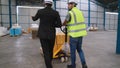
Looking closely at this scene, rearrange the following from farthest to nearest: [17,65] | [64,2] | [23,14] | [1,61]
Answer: [64,2] → [23,14] → [1,61] → [17,65]

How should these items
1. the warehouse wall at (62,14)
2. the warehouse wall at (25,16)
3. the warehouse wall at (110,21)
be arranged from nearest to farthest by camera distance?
the warehouse wall at (62,14) < the warehouse wall at (25,16) < the warehouse wall at (110,21)

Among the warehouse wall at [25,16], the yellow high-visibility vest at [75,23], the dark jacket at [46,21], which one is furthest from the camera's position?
the warehouse wall at [25,16]

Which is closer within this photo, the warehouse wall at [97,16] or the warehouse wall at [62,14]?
the warehouse wall at [62,14]

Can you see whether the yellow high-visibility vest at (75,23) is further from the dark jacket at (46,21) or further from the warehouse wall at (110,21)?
the warehouse wall at (110,21)

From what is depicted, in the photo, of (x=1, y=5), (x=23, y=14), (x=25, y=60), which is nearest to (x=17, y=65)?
(x=25, y=60)

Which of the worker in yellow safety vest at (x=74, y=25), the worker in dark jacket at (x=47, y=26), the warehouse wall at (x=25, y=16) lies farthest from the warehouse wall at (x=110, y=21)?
the worker in dark jacket at (x=47, y=26)

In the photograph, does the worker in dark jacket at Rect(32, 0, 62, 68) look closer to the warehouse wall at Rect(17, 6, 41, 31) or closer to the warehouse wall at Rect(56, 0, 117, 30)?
the warehouse wall at Rect(17, 6, 41, 31)

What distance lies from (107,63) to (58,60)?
156 centimetres

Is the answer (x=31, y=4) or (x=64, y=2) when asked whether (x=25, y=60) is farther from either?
(x=64, y=2)

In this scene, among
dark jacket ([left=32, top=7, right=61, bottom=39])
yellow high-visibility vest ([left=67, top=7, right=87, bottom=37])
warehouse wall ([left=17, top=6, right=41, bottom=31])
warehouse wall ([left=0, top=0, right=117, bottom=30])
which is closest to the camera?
dark jacket ([left=32, top=7, right=61, bottom=39])

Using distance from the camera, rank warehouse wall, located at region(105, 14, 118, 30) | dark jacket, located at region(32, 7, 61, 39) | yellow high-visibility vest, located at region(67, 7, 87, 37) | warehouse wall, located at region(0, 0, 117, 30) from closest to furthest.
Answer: dark jacket, located at region(32, 7, 61, 39)
yellow high-visibility vest, located at region(67, 7, 87, 37)
warehouse wall, located at region(0, 0, 117, 30)
warehouse wall, located at region(105, 14, 118, 30)

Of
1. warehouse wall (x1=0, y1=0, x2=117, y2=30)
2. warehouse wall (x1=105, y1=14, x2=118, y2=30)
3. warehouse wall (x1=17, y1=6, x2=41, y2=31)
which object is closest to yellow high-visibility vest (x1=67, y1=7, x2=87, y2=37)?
warehouse wall (x1=0, y1=0, x2=117, y2=30)

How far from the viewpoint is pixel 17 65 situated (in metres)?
5.95

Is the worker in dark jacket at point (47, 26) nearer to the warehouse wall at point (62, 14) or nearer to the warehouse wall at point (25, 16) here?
the warehouse wall at point (62, 14)
